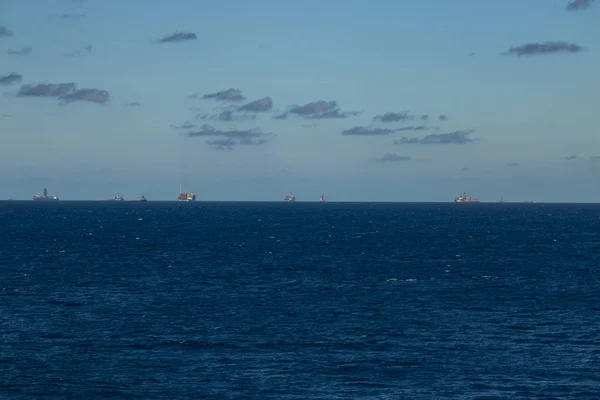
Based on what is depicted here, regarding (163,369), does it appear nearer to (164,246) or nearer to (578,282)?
(578,282)

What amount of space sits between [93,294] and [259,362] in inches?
1738

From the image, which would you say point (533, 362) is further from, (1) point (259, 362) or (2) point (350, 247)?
(2) point (350, 247)

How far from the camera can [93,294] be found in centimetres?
10400

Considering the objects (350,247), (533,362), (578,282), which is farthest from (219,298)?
(350,247)

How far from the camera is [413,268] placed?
137250 mm

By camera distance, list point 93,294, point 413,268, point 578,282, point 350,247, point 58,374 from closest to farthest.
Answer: point 58,374
point 93,294
point 578,282
point 413,268
point 350,247

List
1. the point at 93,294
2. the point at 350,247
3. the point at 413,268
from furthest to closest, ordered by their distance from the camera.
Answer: the point at 350,247
the point at 413,268
the point at 93,294

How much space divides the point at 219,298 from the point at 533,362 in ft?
153

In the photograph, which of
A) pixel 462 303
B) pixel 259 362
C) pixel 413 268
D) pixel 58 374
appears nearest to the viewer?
pixel 58 374

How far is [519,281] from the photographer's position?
4688 inches

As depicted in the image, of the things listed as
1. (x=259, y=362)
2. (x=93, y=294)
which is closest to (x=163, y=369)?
(x=259, y=362)

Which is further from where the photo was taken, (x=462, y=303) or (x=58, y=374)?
(x=462, y=303)

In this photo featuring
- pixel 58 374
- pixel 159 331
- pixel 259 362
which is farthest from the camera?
pixel 159 331

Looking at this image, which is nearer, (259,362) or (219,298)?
(259,362)
